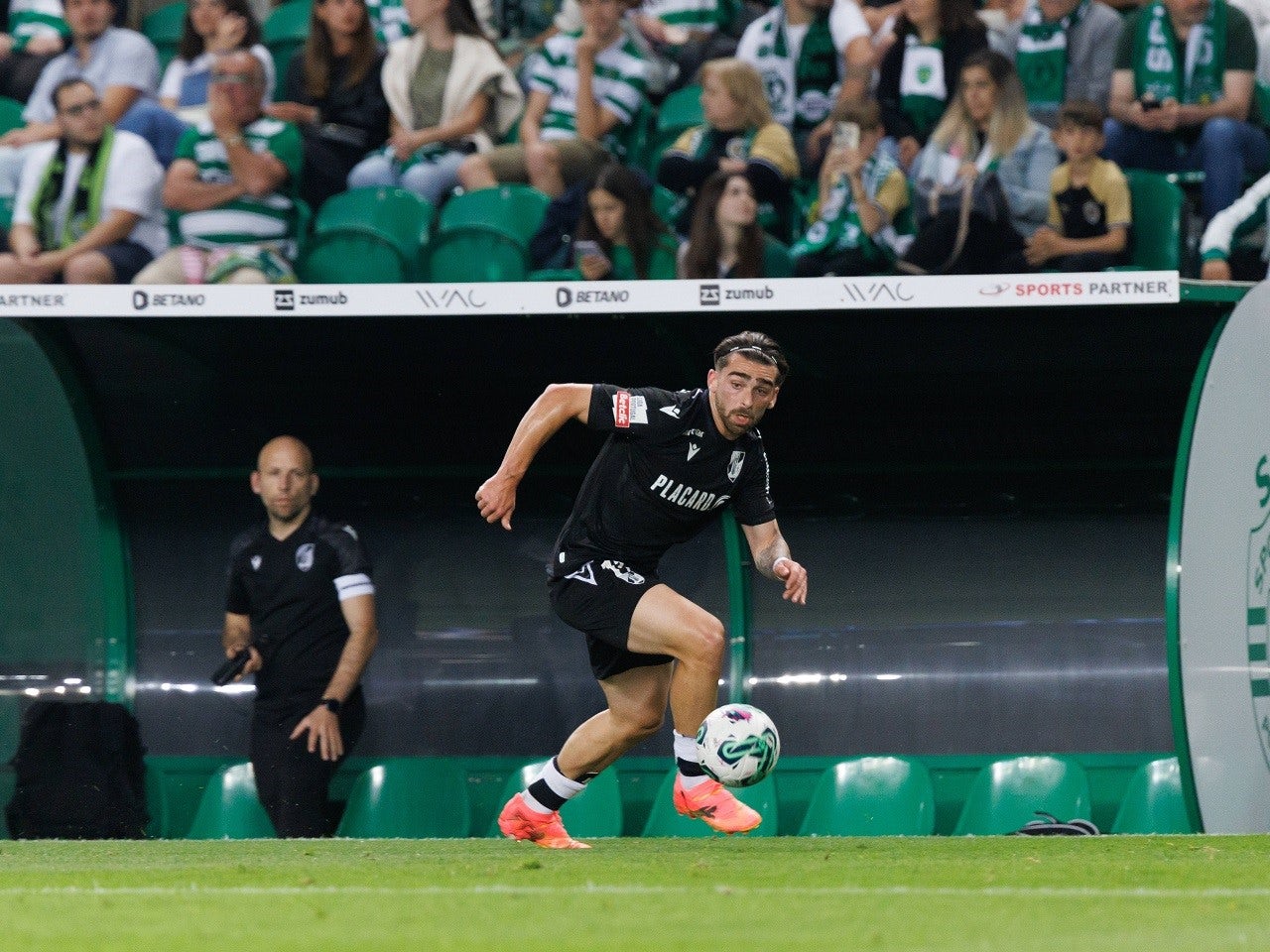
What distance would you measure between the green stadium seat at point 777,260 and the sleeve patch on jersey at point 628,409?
2.88 m

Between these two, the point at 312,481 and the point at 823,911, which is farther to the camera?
the point at 312,481

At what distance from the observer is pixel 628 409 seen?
5.72 m

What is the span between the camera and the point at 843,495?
28.7ft

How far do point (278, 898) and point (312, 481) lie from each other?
414 cm

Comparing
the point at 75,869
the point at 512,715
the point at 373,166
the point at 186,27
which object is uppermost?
the point at 186,27

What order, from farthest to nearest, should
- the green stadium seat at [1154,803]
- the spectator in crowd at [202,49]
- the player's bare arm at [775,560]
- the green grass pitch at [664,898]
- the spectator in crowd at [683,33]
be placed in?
the spectator in crowd at [683,33], the spectator in crowd at [202,49], the green stadium seat at [1154,803], the player's bare arm at [775,560], the green grass pitch at [664,898]

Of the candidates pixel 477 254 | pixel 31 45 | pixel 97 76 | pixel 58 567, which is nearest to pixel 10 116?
pixel 31 45

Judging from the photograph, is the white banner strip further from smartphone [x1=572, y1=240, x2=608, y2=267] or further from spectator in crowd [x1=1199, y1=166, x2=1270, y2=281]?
spectator in crowd [x1=1199, y1=166, x2=1270, y2=281]

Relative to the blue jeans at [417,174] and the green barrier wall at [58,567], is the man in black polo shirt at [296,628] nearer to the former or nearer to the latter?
the green barrier wall at [58,567]

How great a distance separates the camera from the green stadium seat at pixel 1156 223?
8.26 m

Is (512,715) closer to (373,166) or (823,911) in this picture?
(373,166)

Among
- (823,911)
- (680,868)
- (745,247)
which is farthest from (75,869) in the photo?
(745,247)

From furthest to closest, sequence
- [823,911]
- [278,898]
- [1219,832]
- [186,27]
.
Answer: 1. [186,27]
2. [1219,832]
3. [278,898]
4. [823,911]

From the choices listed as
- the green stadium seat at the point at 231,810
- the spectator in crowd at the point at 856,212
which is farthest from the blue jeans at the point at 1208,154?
the green stadium seat at the point at 231,810
